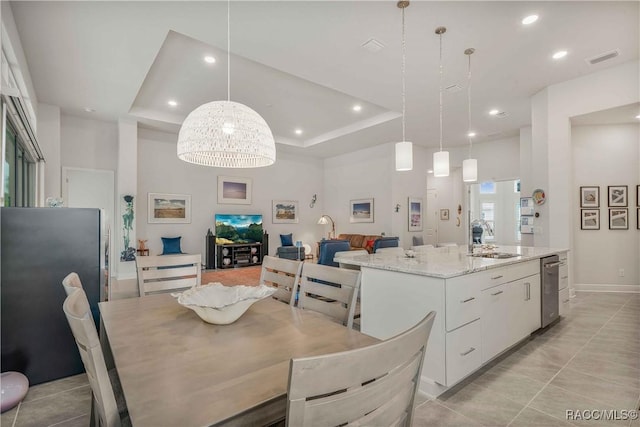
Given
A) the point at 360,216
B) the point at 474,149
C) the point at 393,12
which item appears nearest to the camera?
the point at 393,12

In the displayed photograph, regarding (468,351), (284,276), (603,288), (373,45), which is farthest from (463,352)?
(603,288)

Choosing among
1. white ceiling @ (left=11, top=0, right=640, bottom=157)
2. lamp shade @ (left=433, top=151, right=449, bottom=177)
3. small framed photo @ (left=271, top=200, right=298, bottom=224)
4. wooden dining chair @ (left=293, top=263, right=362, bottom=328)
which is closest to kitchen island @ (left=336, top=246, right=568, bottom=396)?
wooden dining chair @ (left=293, top=263, right=362, bottom=328)

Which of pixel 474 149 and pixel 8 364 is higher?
pixel 474 149

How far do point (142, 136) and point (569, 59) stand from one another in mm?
7606

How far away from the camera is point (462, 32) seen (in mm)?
3195

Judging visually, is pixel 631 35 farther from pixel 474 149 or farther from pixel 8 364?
pixel 8 364

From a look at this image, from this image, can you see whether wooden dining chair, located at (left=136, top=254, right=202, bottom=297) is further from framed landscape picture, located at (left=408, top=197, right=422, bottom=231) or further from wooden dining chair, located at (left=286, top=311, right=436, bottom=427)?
framed landscape picture, located at (left=408, top=197, right=422, bottom=231)

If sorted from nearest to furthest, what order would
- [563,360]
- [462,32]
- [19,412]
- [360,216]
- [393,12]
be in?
1. [19,412]
2. [563,360]
3. [393,12]
4. [462,32]
5. [360,216]

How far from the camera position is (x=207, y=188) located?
759 cm

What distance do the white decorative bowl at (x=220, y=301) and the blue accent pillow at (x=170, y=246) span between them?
5.64 m

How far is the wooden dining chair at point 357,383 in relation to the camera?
1.94 feet

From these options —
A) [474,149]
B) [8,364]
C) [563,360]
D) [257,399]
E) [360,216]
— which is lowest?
[563,360]

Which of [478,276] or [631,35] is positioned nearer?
[478,276]

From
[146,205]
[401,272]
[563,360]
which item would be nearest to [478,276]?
[401,272]
